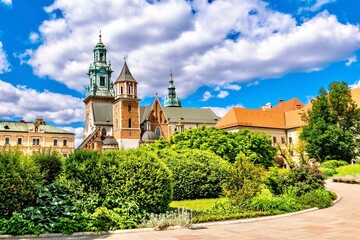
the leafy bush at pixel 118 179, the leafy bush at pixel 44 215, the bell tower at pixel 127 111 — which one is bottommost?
the leafy bush at pixel 44 215

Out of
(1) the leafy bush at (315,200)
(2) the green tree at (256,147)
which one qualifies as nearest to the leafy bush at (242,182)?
(1) the leafy bush at (315,200)

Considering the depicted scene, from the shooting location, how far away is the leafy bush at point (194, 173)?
66.0 ft

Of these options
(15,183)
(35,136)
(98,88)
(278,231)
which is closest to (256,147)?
(278,231)

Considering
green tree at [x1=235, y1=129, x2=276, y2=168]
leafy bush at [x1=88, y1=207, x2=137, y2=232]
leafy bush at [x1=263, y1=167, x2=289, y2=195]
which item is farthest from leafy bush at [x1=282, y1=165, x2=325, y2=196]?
green tree at [x1=235, y1=129, x2=276, y2=168]

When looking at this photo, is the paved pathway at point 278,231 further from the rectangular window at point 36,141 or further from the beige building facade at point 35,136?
the rectangular window at point 36,141

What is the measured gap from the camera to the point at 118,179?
11992 mm

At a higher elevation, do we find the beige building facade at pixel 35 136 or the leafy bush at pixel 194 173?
the beige building facade at pixel 35 136

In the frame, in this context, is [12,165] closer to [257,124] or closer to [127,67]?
[257,124]

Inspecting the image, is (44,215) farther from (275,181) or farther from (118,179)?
(275,181)

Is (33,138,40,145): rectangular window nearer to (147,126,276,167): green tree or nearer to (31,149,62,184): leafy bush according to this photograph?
(147,126,276,167): green tree

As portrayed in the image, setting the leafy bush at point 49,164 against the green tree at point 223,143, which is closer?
the leafy bush at point 49,164

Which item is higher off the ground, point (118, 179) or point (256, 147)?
point (256, 147)

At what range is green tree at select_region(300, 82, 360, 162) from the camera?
4844cm

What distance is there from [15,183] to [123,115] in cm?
6886
